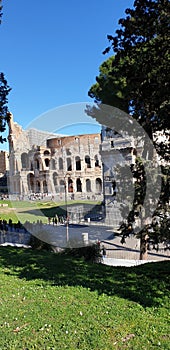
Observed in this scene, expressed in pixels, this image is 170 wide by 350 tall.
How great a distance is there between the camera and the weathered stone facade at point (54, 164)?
43.4m

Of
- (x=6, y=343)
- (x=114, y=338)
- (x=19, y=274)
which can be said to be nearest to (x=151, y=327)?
(x=114, y=338)

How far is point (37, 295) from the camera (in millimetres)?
4121

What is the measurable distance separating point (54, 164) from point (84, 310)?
43.4m

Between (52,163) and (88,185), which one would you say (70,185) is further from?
(52,163)

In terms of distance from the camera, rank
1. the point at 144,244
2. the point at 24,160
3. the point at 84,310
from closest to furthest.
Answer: the point at 84,310, the point at 144,244, the point at 24,160

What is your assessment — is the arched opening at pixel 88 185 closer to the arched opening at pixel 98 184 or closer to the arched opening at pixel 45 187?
the arched opening at pixel 98 184

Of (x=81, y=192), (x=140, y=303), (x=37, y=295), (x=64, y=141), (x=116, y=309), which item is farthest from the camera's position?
(x=64, y=141)

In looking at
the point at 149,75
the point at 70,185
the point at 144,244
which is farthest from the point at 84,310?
the point at 70,185

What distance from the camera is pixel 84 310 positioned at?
11.7ft

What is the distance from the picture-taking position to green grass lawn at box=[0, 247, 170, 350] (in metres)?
2.91

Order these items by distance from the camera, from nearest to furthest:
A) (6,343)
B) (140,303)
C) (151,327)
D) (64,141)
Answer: (6,343), (151,327), (140,303), (64,141)

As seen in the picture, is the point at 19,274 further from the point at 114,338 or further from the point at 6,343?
the point at 114,338

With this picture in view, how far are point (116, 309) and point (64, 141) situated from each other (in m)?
43.7

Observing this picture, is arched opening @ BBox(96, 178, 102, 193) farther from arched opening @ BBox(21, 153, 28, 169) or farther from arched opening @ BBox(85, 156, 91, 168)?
arched opening @ BBox(21, 153, 28, 169)
